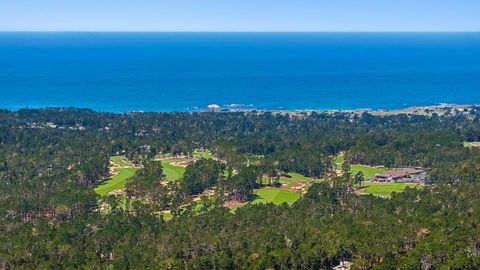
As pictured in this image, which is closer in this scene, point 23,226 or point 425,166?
point 23,226

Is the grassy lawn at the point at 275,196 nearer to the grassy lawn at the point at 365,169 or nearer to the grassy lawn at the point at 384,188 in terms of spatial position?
the grassy lawn at the point at 384,188

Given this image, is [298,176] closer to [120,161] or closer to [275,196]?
[275,196]

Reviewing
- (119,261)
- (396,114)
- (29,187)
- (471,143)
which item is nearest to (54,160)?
(29,187)

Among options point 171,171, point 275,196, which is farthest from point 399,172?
point 171,171

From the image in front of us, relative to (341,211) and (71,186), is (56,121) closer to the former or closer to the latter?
(71,186)

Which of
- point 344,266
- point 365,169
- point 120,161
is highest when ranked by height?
point 344,266
